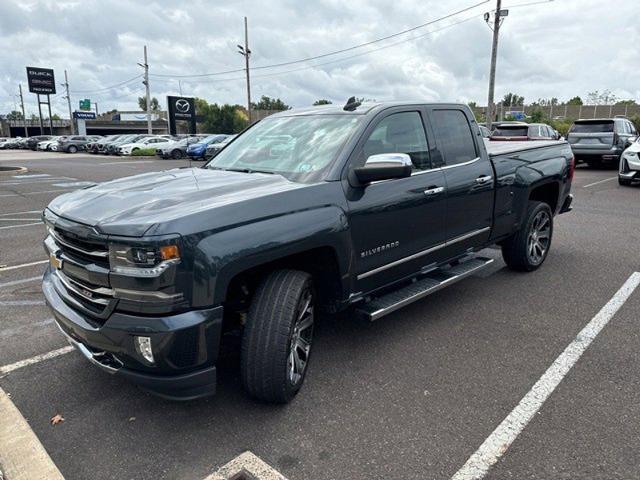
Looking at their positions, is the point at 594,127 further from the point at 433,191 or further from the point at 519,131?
the point at 433,191

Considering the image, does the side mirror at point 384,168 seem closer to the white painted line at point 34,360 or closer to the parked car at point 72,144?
the white painted line at point 34,360

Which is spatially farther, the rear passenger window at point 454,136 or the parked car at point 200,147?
the parked car at point 200,147

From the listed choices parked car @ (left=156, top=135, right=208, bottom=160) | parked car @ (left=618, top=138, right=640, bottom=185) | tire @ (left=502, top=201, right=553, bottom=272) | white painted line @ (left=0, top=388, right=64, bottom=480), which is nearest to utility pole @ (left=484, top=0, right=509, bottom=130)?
parked car @ (left=618, top=138, right=640, bottom=185)

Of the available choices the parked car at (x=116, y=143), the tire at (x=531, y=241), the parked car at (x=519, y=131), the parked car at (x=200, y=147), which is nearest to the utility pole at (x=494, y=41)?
the parked car at (x=519, y=131)

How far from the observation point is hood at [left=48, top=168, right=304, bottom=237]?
2.56m

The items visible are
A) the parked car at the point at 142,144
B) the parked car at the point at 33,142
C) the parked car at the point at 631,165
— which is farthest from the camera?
the parked car at the point at 33,142

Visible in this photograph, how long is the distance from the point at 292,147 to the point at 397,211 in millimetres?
949

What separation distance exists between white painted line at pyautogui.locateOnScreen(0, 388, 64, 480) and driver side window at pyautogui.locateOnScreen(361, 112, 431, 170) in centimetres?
265

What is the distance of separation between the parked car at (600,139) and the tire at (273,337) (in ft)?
54.0

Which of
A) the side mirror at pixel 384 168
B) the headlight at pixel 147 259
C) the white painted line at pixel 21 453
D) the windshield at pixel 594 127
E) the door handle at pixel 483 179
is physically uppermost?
the windshield at pixel 594 127

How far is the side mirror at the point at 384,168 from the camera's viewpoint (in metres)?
3.14

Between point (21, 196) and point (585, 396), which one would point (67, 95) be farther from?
point (585, 396)

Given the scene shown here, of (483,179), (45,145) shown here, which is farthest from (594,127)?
(45,145)

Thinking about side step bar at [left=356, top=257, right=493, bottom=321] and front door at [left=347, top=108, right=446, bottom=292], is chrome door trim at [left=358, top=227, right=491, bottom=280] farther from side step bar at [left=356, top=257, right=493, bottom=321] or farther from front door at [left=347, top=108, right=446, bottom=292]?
side step bar at [left=356, top=257, right=493, bottom=321]
